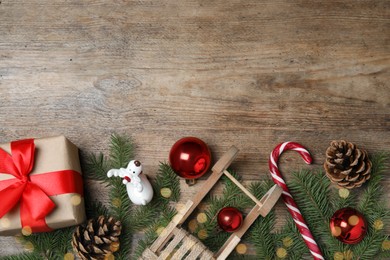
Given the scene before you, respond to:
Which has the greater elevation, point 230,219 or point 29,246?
point 230,219

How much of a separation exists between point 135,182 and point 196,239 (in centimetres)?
24

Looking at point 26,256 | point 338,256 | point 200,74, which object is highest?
point 200,74

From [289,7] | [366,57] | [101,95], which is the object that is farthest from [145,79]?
[366,57]

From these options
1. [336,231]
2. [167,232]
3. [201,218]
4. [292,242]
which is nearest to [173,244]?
[167,232]

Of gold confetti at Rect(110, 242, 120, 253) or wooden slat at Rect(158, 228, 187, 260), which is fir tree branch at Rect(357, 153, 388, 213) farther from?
gold confetti at Rect(110, 242, 120, 253)

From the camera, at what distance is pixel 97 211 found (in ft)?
4.99

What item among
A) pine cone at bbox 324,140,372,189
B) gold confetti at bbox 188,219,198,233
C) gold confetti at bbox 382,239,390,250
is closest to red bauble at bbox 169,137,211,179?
gold confetti at bbox 188,219,198,233

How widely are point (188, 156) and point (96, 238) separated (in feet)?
1.14

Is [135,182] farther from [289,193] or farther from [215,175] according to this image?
[289,193]

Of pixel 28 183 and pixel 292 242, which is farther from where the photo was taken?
pixel 292 242

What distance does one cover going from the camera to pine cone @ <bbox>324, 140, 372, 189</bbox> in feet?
4.68

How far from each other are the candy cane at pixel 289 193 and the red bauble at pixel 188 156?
8.6 inches

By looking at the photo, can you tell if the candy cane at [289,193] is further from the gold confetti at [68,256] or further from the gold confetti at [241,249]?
the gold confetti at [68,256]

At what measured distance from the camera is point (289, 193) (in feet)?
4.92
